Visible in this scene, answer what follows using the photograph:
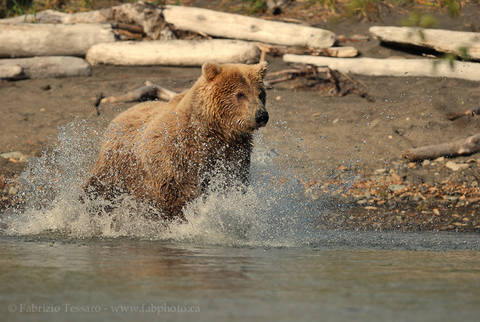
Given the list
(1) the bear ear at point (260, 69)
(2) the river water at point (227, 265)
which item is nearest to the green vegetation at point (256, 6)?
(2) the river water at point (227, 265)

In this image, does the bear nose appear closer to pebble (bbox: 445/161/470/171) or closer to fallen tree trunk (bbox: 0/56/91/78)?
pebble (bbox: 445/161/470/171)

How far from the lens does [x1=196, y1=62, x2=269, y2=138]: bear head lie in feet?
23.9

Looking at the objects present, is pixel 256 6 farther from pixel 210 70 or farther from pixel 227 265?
pixel 227 265

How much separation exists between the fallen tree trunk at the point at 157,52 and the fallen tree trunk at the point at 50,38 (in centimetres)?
26

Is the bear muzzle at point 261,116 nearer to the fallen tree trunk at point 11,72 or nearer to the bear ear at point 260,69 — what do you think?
the bear ear at point 260,69

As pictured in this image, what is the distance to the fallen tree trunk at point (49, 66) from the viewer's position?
1425 cm

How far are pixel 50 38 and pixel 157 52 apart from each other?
209 centimetres

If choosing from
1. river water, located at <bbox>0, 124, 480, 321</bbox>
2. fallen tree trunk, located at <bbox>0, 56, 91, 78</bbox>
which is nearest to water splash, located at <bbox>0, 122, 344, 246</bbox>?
river water, located at <bbox>0, 124, 480, 321</bbox>

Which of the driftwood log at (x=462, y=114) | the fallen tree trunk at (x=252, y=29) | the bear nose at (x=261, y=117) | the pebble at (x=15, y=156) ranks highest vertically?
the bear nose at (x=261, y=117)

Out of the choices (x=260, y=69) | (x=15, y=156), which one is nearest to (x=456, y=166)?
(x=260, y=69)

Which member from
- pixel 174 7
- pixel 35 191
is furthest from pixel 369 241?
pixel 174 7

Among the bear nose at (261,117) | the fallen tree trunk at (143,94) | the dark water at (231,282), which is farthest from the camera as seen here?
the fallen tree trunk at (143,94)

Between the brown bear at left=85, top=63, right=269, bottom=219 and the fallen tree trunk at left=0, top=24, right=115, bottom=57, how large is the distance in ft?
25.0

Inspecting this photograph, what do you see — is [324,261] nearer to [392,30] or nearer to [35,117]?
[35,117]
